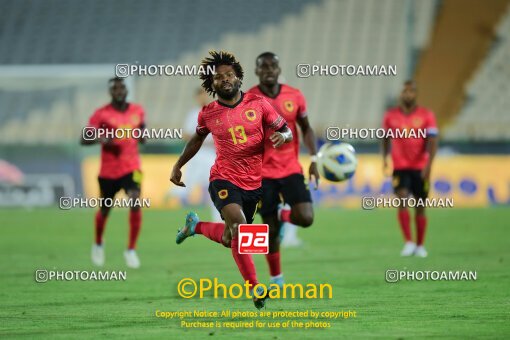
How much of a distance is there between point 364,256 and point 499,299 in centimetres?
488

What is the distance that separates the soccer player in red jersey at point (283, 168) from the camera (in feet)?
35.3

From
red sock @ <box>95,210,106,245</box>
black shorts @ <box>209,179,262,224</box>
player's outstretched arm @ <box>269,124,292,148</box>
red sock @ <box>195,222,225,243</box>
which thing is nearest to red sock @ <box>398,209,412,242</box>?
red sock @ <box>95,210,106,245</box>

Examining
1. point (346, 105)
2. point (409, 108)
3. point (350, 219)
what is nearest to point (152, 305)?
point (409, 108)

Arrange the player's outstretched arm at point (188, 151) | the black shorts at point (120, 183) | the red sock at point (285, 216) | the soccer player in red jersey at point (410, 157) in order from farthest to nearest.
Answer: the soccer player in red jersey at point (410, 157), the black shorts at point (120, 183), the red sock at point (285, 216), the player's outstretched arm at point (188, 151)

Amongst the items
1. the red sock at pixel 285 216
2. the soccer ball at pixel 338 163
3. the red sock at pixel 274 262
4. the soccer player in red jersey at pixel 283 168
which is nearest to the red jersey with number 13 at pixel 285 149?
the soccer player in red jersey at pixel 283 168

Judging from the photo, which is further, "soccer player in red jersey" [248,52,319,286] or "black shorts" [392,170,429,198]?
"black shorts" [392,170,429,198]

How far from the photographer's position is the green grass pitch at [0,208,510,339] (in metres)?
7.87

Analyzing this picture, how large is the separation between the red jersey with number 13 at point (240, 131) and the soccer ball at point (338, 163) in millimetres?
2939

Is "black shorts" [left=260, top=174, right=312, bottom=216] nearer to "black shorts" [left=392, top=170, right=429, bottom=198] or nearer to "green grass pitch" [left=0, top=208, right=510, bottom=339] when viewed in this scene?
"green grass pitch" [left=0, top=208, right=510, bottom=339]

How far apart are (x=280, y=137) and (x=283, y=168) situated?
7.61 feet

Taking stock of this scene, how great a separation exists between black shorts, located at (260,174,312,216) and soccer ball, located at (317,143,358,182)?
1.11 metres

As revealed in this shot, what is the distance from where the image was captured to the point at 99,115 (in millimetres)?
13430

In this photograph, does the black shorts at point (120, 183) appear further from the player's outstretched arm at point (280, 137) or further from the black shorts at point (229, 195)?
the player's outstretched arm at point (280, 137)

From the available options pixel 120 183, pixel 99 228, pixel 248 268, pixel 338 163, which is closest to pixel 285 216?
pixel 338 163
